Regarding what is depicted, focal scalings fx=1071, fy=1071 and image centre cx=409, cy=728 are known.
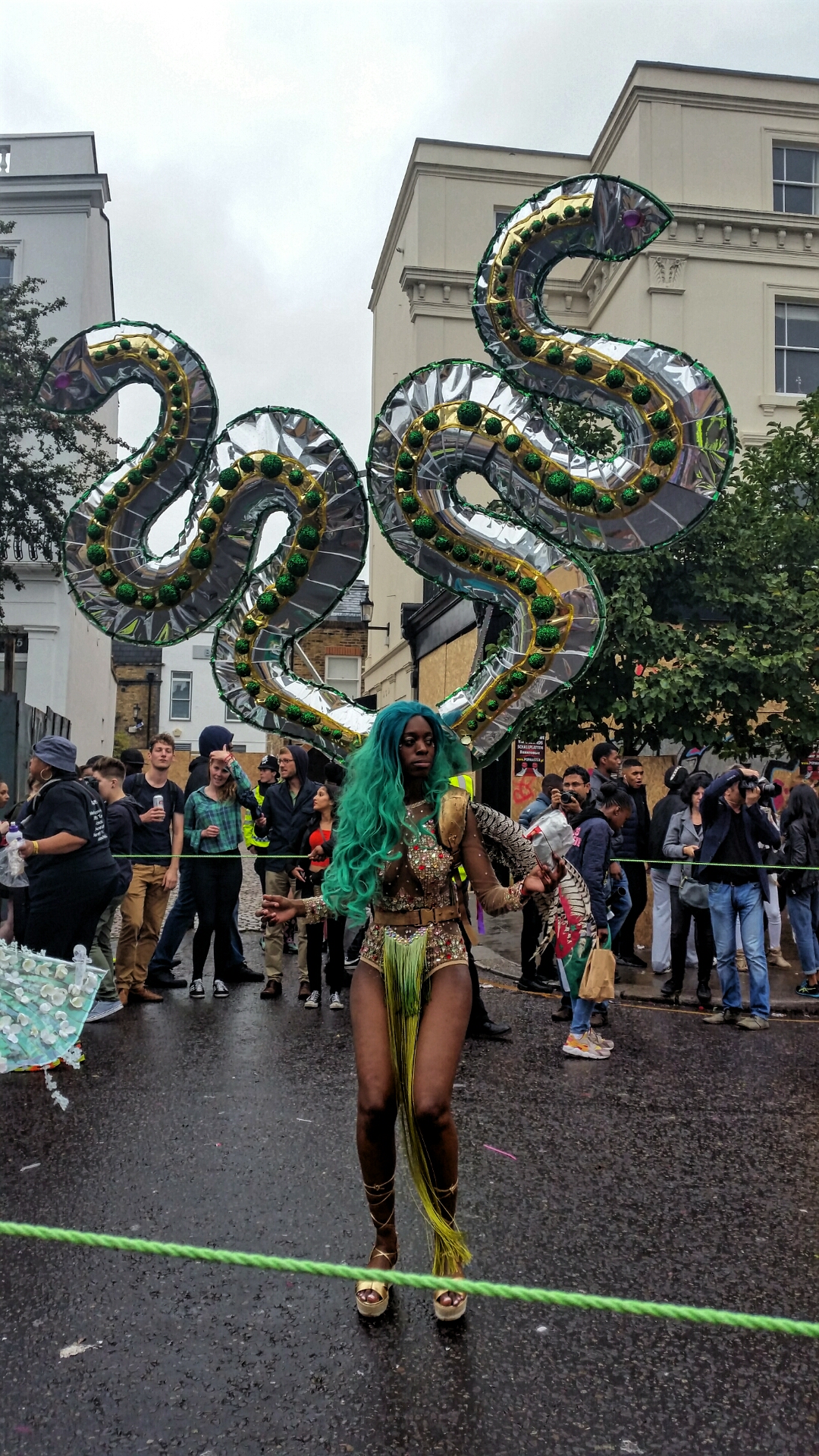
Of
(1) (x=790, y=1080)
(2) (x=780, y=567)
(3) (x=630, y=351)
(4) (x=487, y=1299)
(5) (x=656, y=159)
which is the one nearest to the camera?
(4) (x=487, y=1299)

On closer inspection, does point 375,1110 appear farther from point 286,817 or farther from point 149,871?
point 286,817

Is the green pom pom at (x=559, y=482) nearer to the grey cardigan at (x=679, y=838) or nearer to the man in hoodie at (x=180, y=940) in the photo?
the man in hoodie at (x=180, y=940)

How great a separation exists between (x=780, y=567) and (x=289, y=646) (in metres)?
8.30

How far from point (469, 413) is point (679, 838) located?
5253 millimetres

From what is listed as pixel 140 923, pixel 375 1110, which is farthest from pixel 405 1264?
pixel 140 923

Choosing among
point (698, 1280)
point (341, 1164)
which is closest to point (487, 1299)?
point (698, 1280)

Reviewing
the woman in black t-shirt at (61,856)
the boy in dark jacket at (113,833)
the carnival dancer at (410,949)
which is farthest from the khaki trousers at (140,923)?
the carnival dancer at (410,949)

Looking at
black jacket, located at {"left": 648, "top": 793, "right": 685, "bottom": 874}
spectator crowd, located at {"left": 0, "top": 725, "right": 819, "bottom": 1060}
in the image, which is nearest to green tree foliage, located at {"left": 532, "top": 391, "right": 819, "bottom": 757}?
black jacket, located at {"left": 648, "top": 793, "right": 685, "bottom": 874}

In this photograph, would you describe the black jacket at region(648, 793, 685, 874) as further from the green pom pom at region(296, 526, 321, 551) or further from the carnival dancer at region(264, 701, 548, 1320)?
the carnival dancer at region(264, 701, 548, 1320)

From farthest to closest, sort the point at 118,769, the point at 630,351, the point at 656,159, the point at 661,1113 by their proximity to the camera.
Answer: the point at 656,159 < the point at 118,769 < the point at 661,1113 < the point at 630,351

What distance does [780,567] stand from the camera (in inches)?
456

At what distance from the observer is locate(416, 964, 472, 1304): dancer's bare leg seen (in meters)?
3.17

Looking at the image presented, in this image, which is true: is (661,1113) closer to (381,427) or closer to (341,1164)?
(341,1164)

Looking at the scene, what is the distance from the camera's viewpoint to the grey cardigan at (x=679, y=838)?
8758 millimetres
